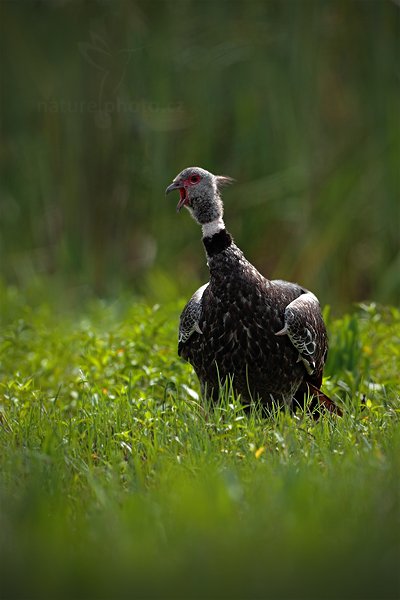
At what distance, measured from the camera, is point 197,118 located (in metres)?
8.95

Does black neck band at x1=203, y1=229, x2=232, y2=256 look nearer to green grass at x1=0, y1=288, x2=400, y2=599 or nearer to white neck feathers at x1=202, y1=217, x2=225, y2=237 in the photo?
white neck feathers at x1=202, y1=217, x2=225, y2=237

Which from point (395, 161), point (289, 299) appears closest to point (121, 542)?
point (289, 299)

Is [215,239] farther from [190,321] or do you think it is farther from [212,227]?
[190,321]

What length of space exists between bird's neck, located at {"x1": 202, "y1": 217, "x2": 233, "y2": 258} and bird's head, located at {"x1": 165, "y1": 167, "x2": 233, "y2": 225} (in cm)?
→ 4

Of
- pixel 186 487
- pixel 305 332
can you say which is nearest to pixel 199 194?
pixel 305 332

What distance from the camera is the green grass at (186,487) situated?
2734 millimetres

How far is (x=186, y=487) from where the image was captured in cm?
334

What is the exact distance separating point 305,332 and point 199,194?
2.69 feet

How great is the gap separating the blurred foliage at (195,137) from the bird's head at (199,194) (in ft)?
10.6

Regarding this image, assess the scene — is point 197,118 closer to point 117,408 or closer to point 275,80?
point 275,80

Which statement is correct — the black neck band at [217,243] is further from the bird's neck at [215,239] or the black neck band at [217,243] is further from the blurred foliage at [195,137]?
the blurred foliage at [195,137]

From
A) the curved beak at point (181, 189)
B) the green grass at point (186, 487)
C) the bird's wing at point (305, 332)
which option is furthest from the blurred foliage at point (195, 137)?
the bird's wing at point (305, 332)

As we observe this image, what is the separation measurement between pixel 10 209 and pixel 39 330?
2814 mm

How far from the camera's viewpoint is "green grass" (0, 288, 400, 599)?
273cm
